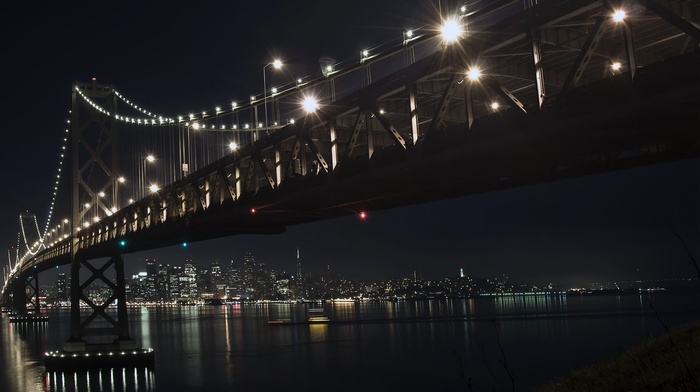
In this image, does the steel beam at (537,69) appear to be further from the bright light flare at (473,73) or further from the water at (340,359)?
the water at (340,359)

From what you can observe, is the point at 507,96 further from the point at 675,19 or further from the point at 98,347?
the point at 98,347

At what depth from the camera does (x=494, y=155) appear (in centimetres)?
1591

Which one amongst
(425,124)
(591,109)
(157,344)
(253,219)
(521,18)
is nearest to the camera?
(591,109)

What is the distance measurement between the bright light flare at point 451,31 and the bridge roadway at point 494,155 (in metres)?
2.08

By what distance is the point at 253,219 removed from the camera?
28.0m

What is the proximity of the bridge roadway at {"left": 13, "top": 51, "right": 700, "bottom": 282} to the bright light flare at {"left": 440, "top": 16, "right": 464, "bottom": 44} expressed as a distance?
2079 millimetres

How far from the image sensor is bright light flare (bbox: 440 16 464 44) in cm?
1625

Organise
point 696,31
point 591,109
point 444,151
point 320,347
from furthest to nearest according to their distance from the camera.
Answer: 1. point 320,347
2. point 444,151
3. point 591,109
4. point 696,31

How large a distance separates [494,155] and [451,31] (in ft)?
10.2

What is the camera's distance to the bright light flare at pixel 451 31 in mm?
16250

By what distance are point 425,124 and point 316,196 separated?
5493mm

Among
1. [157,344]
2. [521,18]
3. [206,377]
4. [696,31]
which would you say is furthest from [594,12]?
[157,344]

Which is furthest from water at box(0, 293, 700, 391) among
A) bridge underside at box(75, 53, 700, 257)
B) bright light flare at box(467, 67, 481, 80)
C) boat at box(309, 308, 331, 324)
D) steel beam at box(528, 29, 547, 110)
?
boat at box(309, 308, 331, 324)

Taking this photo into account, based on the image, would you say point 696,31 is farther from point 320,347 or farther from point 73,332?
point 320,347
